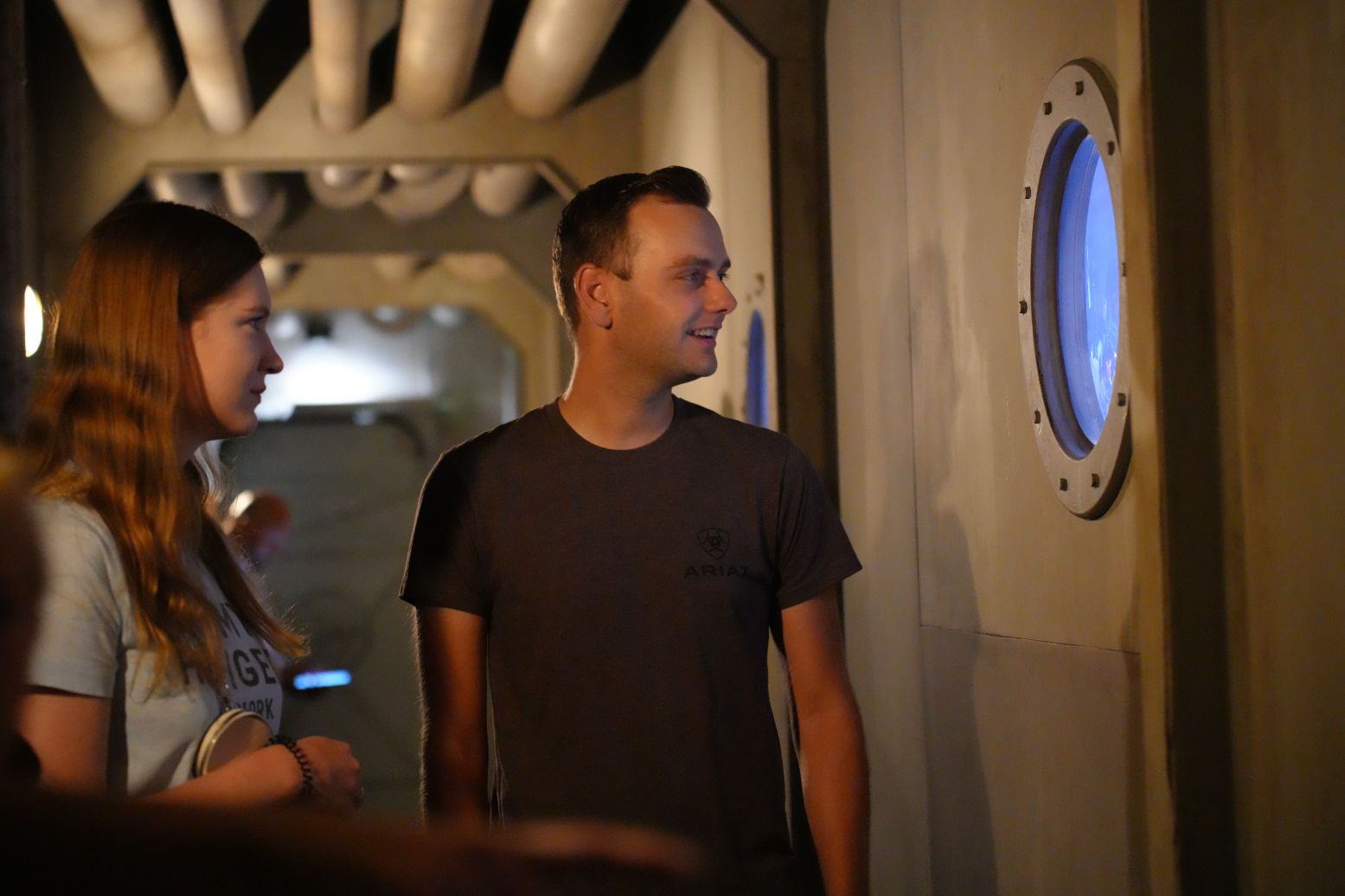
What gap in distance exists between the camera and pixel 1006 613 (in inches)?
105

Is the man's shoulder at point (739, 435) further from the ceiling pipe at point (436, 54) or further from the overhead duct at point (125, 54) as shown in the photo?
the overhead duct at point (125, 54)

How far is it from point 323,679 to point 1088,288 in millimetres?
10786

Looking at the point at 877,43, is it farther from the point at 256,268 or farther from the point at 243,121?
the point at 243,121

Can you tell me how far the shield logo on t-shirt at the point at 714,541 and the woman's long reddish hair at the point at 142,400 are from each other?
0.86m

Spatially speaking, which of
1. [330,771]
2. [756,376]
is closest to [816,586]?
[330,771]

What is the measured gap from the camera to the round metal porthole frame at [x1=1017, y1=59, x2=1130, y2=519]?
6.93 ft

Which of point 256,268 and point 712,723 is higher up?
point 256,268

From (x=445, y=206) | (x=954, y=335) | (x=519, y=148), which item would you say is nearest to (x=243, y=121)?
(x=519, y=148)

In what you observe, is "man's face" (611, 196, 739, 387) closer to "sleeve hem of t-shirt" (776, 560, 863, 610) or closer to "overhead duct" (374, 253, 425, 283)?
"sleeve hem of t-shirt" (776, 560, 863, 610)

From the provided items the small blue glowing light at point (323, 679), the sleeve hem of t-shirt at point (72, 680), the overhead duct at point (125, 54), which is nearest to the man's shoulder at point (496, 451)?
the sleeve hem of t-shirt at point (72, 680)

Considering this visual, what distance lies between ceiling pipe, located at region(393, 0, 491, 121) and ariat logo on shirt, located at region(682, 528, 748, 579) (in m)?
3.68

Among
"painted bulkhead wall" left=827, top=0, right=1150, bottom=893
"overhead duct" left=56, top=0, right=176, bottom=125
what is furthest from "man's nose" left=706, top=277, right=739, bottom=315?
"overhead duct" left=56, top=0, right=176, bottom=125

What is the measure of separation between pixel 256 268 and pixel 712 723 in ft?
3.28

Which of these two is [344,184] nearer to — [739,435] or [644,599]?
[739,435]
